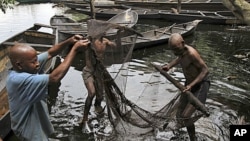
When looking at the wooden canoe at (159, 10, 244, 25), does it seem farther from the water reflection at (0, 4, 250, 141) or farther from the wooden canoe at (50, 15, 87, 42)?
the wooden canoe at (50, 15, 87, 42)

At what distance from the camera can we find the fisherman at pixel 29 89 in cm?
299

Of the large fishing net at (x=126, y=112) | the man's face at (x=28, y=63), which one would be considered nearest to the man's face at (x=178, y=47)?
the large fishing net at (x=126, y=112)

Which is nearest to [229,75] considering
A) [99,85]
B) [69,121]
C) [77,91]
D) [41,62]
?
[77,91]

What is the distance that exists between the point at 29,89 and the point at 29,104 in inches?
8.5

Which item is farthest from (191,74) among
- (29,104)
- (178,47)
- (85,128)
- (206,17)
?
(206,17)

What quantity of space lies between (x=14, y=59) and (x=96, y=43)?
7.38ft

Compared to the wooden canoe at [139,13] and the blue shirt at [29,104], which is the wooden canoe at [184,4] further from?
the blue shirt at [29,104]

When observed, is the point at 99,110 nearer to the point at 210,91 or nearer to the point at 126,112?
the point at 126,112

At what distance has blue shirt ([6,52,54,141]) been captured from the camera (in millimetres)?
2975

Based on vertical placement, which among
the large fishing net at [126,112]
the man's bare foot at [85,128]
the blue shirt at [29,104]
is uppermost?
the blue shirt at [29,104]

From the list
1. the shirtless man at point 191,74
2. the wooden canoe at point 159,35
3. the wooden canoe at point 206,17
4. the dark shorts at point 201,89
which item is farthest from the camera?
the wooden canoe at point 206,17

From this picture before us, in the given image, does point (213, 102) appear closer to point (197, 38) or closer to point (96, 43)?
point (96, 43)

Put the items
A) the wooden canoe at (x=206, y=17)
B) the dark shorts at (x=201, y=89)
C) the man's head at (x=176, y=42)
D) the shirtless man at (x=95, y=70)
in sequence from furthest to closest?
the wooden canoe at (x=206, y=17), the dark shorts at (x=201, y=89), the man's head at (x=176, y=42), the shirtless man at (x=95, y=70)

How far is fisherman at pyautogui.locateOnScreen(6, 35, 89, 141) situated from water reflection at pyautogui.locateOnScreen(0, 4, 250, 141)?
2.64 meters
